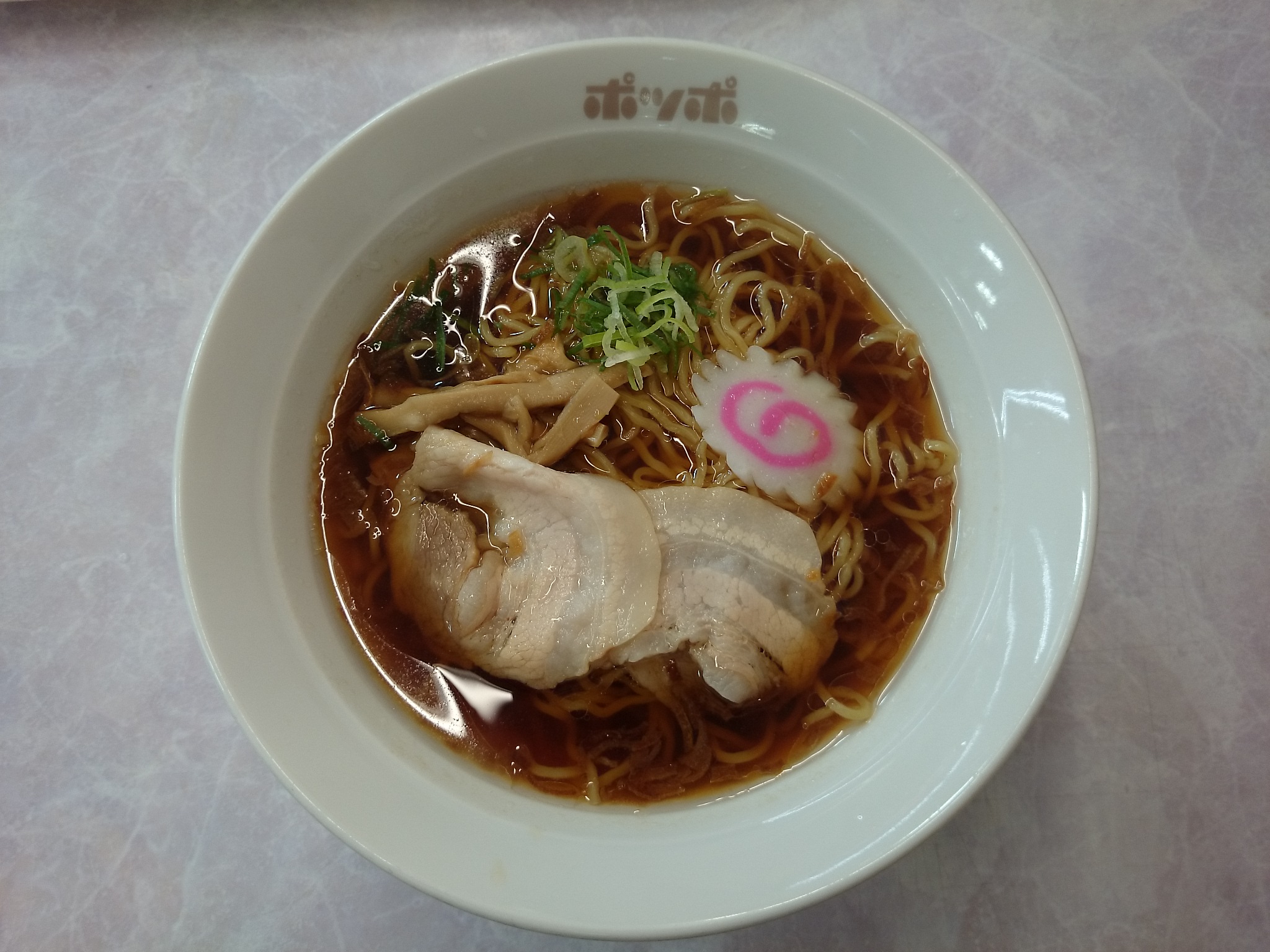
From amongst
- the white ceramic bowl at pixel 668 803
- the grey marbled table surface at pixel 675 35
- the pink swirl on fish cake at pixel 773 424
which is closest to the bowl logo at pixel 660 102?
the white ceramic bowl at pixel 668 803

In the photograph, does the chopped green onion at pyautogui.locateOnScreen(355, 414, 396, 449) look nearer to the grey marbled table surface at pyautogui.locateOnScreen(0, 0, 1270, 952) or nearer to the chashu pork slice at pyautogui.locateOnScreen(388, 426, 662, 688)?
the chashu pork slice at pyautogui.locateOnScreen(388, 426, 662, 688)

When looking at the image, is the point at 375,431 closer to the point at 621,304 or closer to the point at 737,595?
the point at 621,304

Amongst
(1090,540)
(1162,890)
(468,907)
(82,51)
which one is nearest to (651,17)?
(82,51)

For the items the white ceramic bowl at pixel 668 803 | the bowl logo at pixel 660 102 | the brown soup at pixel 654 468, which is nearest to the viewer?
the white ceramic bowl at pixel 668 803

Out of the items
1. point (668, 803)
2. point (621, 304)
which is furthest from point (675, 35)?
point (668, 803)

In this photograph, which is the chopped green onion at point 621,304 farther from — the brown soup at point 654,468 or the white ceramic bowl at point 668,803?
the white ceramic bowl at point 668,803

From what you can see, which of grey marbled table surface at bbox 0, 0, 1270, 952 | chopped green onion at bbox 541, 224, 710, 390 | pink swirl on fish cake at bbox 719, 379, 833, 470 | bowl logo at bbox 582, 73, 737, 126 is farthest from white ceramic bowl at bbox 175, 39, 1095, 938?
grey marbled table surface at bbox 0, 0, 1270, 952

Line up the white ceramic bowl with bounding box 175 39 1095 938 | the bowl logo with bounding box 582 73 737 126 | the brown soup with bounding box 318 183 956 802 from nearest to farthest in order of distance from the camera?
the white ceramic bowl with bounding box 175 39 1095 938 < the bowl logo with bounding box 582 73 737 126 < the brown soup with bounding box 318 183 956 802
